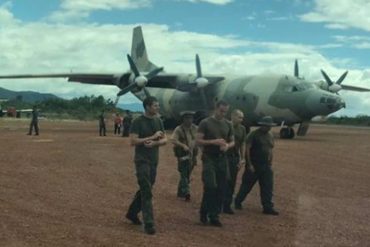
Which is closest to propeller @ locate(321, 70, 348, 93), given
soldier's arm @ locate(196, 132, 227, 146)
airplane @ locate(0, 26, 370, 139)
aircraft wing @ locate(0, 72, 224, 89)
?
airplane @ locate(0, 26, 370, 139)

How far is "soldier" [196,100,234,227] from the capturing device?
8.81 m

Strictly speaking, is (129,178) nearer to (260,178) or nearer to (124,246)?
(260,178)

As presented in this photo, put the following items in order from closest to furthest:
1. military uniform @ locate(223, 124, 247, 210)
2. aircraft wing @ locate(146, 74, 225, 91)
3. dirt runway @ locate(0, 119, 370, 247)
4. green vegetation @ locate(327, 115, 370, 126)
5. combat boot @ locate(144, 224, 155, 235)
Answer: dirt runway @ locate(0, 119, 370, 247), combat boot @ locate(144, 224, 155, 235), military uniform @ locate(223, 124, 247, 210), aircraft wing @ locate(146, 74, 225, 91), green vegetation @ locate(327, 115, 370, 126)

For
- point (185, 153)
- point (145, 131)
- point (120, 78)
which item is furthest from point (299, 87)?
point (145, 131)

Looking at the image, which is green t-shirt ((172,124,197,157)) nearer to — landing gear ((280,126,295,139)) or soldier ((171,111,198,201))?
soldier ((171,111,198,201))

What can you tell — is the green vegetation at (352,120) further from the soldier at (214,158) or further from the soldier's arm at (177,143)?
the soldier at (214,158)

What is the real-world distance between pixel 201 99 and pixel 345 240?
2736 centimetres

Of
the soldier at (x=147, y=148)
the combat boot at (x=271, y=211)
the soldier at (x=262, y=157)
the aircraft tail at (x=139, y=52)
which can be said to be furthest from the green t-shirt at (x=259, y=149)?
the aircraft tail at (x=139, y=52)

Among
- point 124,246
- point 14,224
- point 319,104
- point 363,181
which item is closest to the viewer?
point 124,246

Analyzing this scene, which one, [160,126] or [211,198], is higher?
[160,126]

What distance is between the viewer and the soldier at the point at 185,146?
34.5 ft

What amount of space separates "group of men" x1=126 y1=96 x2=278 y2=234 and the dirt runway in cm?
29

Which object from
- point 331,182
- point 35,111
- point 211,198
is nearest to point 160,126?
point 211,198

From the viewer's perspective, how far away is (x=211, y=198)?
8.91m
